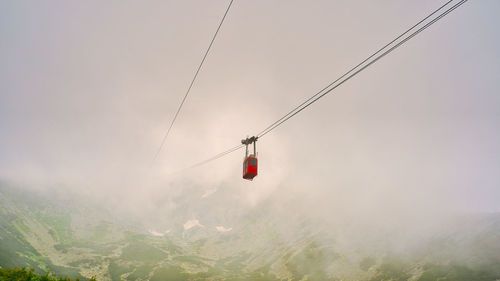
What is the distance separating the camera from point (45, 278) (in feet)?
133

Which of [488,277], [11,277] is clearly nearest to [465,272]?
[488,277]

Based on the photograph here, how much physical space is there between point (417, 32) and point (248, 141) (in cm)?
1858

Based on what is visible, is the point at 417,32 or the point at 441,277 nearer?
the point at 417,32

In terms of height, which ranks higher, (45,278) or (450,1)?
(450,1)

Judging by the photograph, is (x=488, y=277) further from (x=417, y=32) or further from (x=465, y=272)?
(x=417, y=32)

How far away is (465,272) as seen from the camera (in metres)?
196

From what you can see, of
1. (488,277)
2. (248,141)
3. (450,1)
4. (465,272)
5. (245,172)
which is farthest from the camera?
(465,272)

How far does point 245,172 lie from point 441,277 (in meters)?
248

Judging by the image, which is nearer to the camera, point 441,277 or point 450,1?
point 450,1

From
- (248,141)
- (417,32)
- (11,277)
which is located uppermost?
(248,141)

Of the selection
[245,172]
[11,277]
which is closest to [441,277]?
[245,172]

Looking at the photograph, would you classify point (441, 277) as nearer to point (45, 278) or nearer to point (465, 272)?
point (465, 272)

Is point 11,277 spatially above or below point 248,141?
below

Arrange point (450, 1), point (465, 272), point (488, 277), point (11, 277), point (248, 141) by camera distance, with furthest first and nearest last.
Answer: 1. point (465, 272)
2. point (488, 277)
3. point (11, 277)
4. point (248, 141)
5. point (450, 1)
